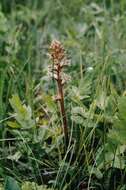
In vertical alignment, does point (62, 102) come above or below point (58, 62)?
below

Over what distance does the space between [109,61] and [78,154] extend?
48cm

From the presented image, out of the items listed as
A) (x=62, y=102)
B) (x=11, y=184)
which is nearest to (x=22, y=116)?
(x=62, y=102)

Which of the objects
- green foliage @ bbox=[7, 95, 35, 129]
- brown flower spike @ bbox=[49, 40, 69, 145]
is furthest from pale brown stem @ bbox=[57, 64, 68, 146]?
green foliage @ bbox=[7, 95, 35, 129]

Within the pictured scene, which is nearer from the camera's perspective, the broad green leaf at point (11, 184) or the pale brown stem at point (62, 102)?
the broad green leaf at point (11, 184)

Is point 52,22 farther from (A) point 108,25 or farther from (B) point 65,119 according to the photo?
(B) point 65,119

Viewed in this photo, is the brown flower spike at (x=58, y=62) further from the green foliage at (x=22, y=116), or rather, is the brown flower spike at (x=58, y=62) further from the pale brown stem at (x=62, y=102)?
the green foliage at (x=22, y=116)

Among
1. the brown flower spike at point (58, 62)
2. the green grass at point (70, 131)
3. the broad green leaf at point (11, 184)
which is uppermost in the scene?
the brown flower spike at point (58, 62)

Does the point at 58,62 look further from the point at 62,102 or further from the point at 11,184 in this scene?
the point at 11,184

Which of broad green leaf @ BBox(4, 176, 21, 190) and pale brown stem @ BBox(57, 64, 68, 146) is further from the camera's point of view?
pale brown stem @ BBox(57, 64, 68, 146)

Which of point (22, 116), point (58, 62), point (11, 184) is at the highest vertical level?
point (58, 62)

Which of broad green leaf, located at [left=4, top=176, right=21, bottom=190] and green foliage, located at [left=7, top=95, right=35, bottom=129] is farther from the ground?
green foliage, located at [left=7, top=95, right=35, bottom=129]

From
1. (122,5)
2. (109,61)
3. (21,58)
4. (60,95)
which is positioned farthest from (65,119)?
(122,5)

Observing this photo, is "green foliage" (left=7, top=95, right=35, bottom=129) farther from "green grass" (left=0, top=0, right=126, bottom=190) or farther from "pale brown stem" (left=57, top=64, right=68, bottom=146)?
"pale brown stem" (left=57, top=64, right=68, bottom=146)

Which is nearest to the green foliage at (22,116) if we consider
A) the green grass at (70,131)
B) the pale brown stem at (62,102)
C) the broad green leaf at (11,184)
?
the green grass at (70,131)
